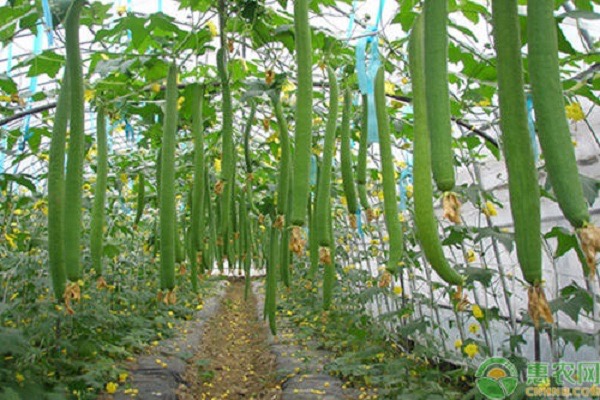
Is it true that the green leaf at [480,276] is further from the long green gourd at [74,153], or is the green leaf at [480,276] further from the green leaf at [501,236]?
the long green gourd at [74,153]

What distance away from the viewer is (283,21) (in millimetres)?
3559

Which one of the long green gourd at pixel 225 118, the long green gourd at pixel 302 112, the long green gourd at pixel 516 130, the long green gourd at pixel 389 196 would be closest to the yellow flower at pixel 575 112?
the long green gourd at pixel 389 196

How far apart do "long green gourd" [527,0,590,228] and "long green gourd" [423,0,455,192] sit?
21 cm

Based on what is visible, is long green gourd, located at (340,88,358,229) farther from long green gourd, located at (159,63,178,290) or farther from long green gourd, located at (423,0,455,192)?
long green gourd, located at (423,0,455,192)

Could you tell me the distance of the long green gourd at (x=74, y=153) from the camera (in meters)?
1.94

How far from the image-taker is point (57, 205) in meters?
2.01

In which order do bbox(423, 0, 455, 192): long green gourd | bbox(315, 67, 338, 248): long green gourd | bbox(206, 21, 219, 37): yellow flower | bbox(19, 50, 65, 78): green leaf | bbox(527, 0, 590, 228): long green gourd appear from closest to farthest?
bbox(527, 0, 590, 228): long green gourd
bbox(423, 0, 455, 192): long green gourd
bbox(315, 67, 338, 248): long green gourd
bbox(206, 21, 219, 37): yellow flower
bbox(19, 50, 65, 78): green leaf

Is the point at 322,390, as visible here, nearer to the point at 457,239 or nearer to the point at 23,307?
the point at 457,239

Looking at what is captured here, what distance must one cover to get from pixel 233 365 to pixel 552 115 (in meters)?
7.90

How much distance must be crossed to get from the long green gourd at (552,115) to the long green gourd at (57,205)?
1720 mm

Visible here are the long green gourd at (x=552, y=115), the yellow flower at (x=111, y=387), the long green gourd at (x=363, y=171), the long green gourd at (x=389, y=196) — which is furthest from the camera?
the yellow flower at (x=111, y=387)

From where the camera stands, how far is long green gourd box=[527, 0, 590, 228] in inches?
40.3

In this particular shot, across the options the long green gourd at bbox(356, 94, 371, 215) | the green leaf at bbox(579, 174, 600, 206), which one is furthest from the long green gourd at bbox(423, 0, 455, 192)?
the green leaf at bbox(579, 174, 600, 206)

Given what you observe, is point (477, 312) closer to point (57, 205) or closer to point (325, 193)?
point (325, 193)
